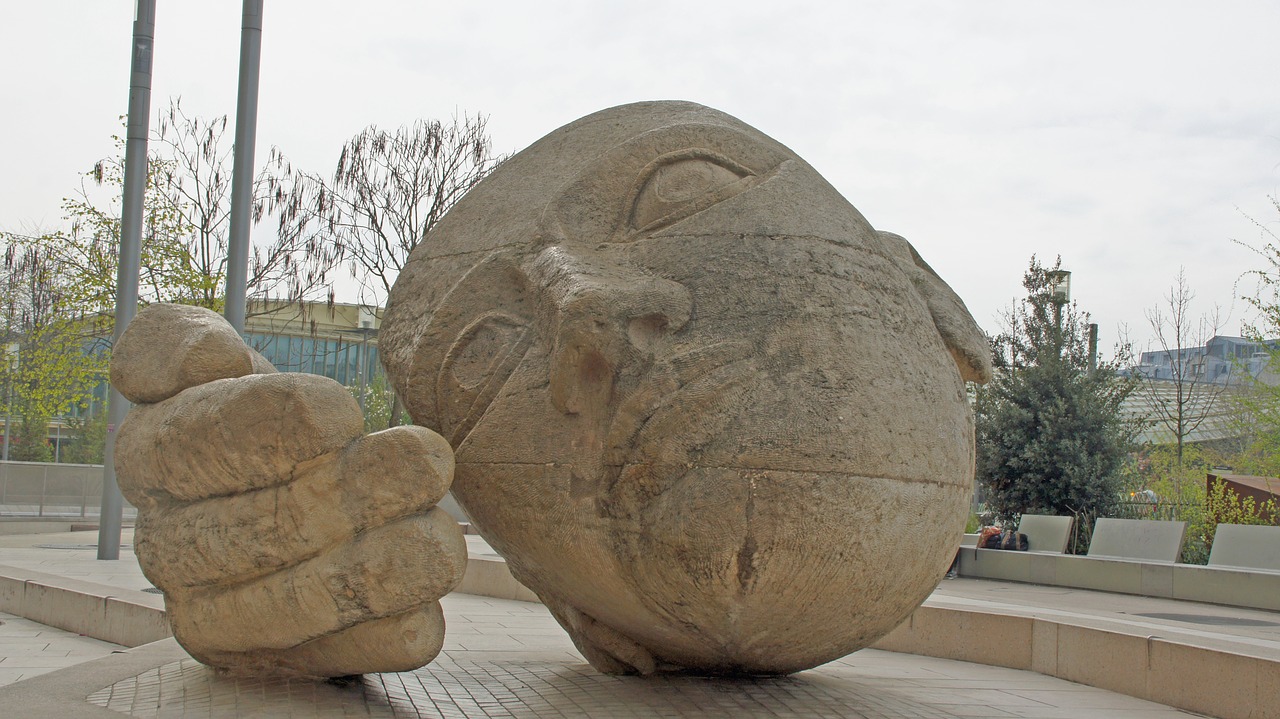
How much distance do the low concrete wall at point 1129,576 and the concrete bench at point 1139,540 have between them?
0.35m

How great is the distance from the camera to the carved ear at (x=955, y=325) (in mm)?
5414

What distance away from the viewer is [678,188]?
5.20 metres

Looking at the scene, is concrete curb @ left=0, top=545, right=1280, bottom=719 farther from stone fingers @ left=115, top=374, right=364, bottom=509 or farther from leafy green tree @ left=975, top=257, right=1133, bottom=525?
leafy green tree @ left=975, top=257, right=1133, bottom=525

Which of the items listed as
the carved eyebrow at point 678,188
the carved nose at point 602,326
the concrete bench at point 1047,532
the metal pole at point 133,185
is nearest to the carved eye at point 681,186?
the carved eyebrow at point 678,188

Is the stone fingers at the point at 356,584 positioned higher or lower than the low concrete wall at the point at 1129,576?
higher

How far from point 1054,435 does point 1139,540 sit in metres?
3.62

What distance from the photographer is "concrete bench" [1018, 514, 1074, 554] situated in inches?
548

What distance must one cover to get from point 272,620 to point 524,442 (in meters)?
1.23

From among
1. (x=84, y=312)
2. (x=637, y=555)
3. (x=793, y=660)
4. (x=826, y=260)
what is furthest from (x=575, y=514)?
(x=84, y=312)

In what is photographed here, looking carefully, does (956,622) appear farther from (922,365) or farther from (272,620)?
(272,620)

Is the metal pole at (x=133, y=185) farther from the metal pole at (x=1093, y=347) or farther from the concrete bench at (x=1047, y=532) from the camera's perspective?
the metal pole at (x=1093, y=347)

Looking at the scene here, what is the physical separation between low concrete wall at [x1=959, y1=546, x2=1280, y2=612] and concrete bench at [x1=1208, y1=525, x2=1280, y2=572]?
359mm

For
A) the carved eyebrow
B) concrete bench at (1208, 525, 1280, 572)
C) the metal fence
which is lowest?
the metal fence

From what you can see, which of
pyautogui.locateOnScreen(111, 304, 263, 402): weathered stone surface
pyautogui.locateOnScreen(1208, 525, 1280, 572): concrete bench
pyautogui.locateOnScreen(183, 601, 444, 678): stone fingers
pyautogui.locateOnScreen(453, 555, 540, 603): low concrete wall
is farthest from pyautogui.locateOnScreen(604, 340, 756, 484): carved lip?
pyautogui.locateOnScreen(1208, 525, 1280, 572): concrete bench
